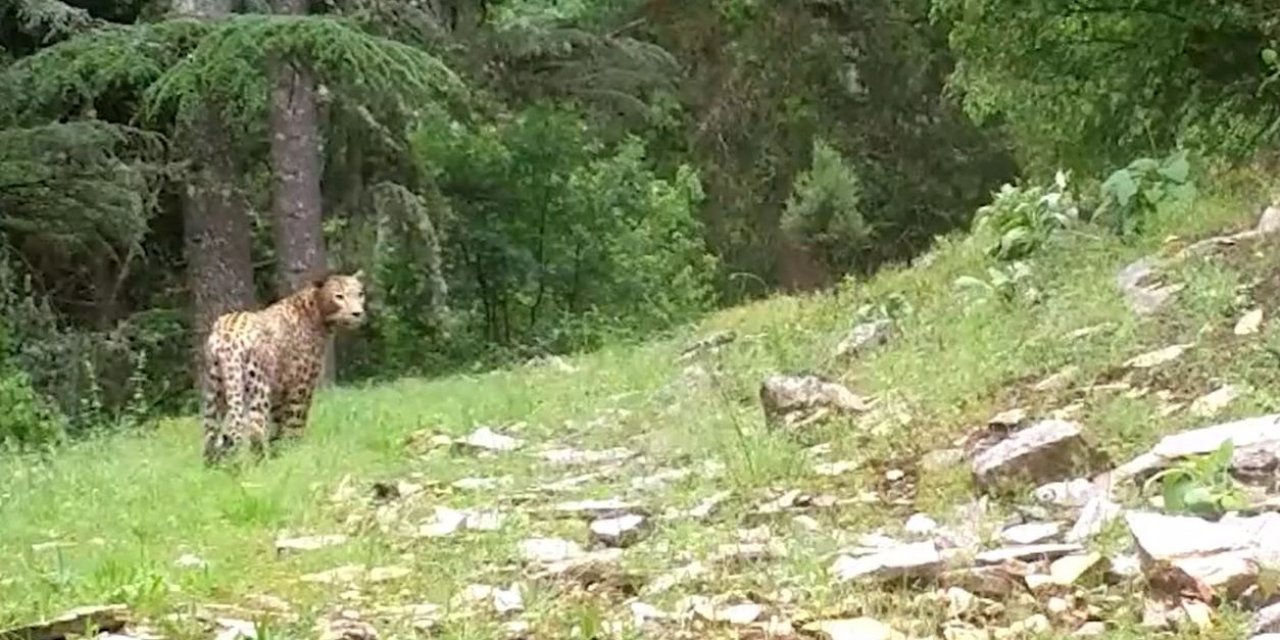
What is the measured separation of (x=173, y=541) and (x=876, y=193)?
69.8ft

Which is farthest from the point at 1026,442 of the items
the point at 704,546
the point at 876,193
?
the point at 876,193

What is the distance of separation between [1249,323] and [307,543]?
3.68 meters

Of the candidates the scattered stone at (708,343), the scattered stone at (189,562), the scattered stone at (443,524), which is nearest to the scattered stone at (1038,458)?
the scattered stone at (443,524)

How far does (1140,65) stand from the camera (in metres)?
10.2

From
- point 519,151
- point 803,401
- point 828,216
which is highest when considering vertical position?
point 803,401

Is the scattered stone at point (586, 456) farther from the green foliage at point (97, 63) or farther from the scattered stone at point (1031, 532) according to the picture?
the green foliage at point (97, 63)

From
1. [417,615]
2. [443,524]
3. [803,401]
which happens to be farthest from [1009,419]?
[417,615]

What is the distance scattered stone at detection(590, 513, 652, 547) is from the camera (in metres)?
5.70

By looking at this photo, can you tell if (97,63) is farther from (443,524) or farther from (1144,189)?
(443,524)

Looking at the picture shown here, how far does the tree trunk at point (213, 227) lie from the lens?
15.2 m

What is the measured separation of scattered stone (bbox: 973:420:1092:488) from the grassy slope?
0.39 ft

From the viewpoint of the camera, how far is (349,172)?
17891 mm

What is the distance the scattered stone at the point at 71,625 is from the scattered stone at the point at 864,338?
528 centimetres

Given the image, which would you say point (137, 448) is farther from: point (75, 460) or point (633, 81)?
point (633, 81)
